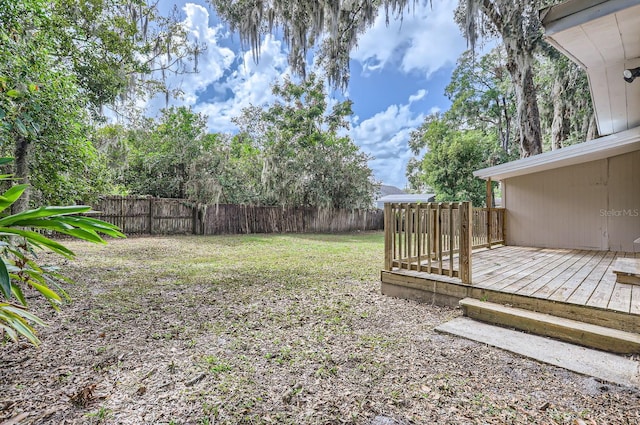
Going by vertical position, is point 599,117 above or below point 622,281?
above

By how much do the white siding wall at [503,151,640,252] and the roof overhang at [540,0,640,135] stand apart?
249 centimetres

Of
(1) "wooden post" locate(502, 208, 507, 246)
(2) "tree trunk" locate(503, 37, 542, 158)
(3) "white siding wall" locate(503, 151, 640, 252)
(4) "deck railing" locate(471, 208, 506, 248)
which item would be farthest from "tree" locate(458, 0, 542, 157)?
(4) "deck railing" locate(471, 208, 506, 248)

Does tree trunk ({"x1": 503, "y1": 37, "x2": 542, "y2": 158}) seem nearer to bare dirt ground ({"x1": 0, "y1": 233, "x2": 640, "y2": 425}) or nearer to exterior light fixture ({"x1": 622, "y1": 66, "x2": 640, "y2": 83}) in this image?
exterior light fixture ({"x1": 622, "y1": 66, "x2": 640, "y2": 83})

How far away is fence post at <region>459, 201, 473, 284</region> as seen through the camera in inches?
130

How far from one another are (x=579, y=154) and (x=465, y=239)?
11.6 feet

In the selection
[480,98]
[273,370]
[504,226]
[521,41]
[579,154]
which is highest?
[480,98]

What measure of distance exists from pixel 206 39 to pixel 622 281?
427 inches

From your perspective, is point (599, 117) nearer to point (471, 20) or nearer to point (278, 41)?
point (471, 20)

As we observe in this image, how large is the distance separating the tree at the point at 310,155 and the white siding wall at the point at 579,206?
7851mm

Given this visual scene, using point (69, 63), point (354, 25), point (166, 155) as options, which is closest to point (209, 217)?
point (166, 155)

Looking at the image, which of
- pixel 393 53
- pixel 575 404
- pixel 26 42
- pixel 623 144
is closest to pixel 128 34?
pixel 26 42

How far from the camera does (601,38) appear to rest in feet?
8.27

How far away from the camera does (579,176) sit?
6.14 m

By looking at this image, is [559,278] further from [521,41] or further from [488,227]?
[521,41]
